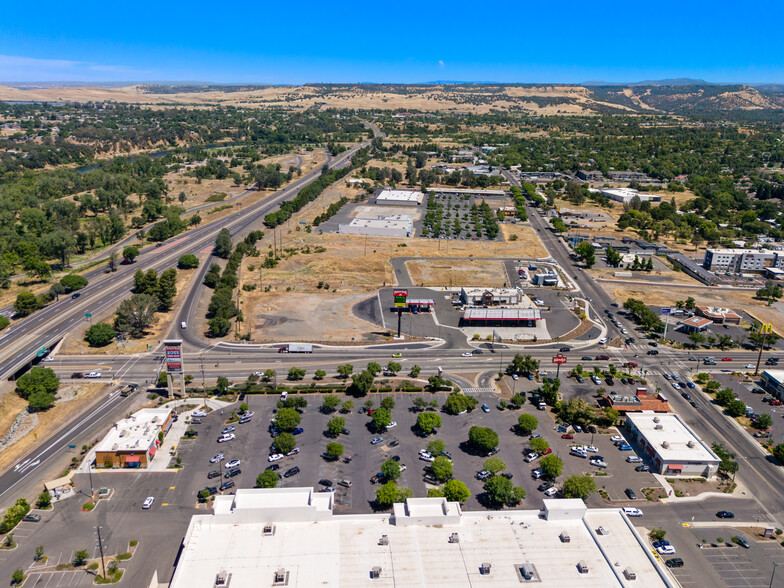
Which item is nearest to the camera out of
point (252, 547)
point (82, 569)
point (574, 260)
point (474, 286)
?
point (252, 547)

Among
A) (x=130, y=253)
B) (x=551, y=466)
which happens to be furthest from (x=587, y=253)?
(x=130, y=253)

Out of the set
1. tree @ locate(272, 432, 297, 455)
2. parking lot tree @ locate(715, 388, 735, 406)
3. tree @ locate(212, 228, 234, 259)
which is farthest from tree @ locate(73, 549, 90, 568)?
tree @ locate(212, 228, 234, 259)

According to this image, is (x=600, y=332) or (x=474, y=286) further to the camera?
(x=474, y=286)

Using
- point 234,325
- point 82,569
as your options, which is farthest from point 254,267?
point 82,569

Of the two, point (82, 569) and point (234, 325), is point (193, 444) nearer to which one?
point (82, 569)

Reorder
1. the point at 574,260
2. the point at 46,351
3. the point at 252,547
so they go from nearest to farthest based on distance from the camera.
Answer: the point at 252,547, the point at 46,351, the point at 574,260

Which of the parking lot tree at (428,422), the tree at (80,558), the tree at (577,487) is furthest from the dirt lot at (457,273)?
the tree at (80,558)
